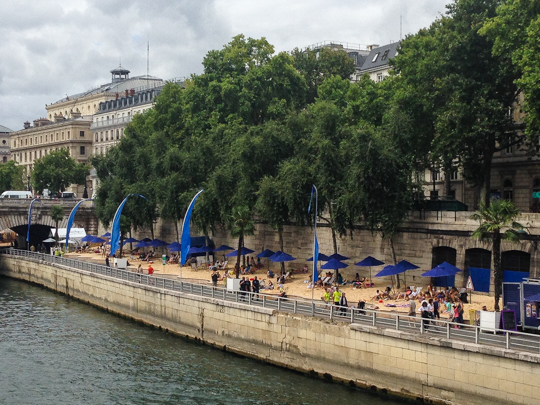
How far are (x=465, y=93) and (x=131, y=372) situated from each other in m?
28.7

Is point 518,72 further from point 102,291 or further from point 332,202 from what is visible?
point 102,291

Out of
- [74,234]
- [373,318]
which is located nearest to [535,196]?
[373,318]

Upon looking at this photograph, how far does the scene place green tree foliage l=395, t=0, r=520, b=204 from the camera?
53.4m

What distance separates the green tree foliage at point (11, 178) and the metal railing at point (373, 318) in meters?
105

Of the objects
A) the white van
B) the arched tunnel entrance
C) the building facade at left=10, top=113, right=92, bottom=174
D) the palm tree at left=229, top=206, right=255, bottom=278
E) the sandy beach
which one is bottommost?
the sandy beach

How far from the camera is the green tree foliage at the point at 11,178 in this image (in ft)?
511

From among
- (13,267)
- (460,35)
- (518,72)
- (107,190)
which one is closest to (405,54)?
(460,35)

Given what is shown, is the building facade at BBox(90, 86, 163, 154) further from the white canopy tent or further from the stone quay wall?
the stone quay wall

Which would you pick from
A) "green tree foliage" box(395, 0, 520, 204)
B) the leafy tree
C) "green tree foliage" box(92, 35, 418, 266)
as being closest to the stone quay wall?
the leafy tree

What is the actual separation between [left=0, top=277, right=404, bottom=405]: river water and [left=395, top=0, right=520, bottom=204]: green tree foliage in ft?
72.5

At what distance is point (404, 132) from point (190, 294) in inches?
747

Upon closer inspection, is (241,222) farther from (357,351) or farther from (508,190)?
(357,351)

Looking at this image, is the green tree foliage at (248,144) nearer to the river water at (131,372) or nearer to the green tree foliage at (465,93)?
the green tree foliage at (465,93)

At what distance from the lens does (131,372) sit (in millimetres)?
41438
